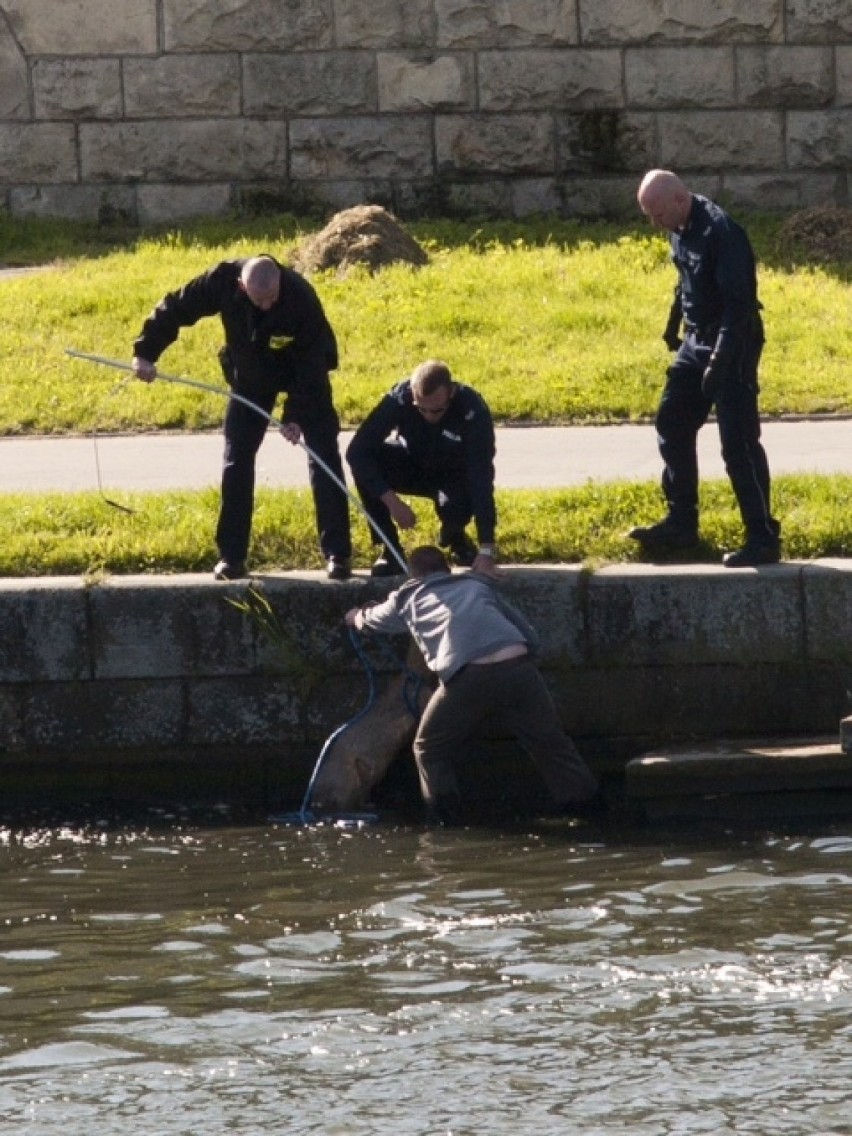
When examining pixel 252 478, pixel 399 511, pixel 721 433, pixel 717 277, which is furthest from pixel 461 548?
pixel 717 277

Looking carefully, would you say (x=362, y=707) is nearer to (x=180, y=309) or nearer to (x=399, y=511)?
(x=399, y=511)

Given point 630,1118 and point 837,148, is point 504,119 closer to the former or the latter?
point 837,148

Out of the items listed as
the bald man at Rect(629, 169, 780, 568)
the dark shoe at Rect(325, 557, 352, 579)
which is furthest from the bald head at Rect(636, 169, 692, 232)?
the dark shoe at Rect(325, 557, 352, 579)

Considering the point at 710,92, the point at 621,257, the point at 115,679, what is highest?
the point at 710,92

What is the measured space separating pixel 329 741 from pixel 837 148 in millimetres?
7680

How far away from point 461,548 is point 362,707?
0.77 metres

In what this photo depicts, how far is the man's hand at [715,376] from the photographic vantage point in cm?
946

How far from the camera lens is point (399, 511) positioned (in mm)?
9641

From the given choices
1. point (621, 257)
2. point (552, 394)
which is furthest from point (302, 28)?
point (552, 394)

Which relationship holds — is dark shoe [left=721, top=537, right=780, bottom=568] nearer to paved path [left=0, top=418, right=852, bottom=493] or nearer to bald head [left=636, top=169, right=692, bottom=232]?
paved path [left=0, top=418, right=852, bottom=493]

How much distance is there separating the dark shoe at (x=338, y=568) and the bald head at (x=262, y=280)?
1.03 meters

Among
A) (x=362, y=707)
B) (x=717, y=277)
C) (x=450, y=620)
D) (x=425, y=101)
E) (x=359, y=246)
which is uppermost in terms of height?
(x=425, y=101)

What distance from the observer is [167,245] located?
1528 centimetres

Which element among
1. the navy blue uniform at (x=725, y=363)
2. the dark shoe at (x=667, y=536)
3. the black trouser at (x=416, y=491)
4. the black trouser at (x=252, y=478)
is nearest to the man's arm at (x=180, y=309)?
the black trouser at (x=252, y=478)
